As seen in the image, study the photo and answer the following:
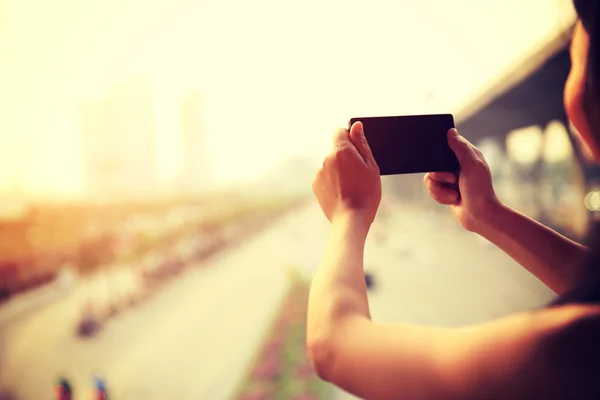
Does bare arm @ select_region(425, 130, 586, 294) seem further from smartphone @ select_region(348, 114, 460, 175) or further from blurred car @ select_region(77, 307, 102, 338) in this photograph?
blurred car @ select_region(77, 307, 102, 338)

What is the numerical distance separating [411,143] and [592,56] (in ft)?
0.65

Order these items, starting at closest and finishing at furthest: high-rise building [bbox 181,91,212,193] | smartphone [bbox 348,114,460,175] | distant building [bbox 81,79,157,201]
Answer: smartphone [bbox 348,114,460,175] → distant building [bbox 81,79,157,201] → high-rise building [bbox 181,91,212,193]

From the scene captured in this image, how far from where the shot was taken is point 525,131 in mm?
2420

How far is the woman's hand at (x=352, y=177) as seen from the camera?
354 millimetres

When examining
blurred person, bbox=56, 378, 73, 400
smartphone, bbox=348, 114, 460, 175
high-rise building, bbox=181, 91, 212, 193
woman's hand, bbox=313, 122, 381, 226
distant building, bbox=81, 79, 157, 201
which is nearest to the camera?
woman's hand, bbox=313, 122, 381, 226

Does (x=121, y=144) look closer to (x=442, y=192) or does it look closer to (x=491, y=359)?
(x=442, y=192)

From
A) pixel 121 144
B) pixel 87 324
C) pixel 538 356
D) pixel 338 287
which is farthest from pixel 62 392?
pixel 538 356

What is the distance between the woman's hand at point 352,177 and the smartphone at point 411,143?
10 centimetres

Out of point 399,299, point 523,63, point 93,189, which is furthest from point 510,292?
point 93,189

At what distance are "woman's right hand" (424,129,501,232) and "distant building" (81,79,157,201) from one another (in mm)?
1532

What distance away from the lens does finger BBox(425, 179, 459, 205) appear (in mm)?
466

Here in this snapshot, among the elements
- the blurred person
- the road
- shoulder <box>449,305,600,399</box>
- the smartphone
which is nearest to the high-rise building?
the road

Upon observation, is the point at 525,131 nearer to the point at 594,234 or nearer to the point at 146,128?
the point at 146,128

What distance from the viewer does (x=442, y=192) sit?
47cm
